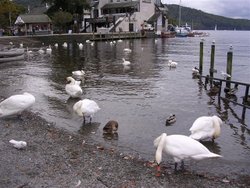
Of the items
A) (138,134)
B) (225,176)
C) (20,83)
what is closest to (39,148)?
(138,134)

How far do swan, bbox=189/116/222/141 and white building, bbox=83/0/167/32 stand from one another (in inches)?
3056

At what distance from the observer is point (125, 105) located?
54.8 feet

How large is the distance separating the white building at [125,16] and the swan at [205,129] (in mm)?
77626

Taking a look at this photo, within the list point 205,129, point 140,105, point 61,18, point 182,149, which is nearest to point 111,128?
point 205,129

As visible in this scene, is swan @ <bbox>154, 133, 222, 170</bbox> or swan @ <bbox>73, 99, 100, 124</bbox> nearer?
swan @ <bbox>154, 133, 222, 170</bbox>

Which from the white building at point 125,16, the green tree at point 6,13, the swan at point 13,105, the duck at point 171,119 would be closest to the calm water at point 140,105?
the duck at point 171,119

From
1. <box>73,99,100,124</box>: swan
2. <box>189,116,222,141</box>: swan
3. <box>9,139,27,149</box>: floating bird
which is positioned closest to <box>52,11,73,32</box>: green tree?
<box>73,99,100,124</box>: swan

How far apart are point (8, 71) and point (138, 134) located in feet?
61.5

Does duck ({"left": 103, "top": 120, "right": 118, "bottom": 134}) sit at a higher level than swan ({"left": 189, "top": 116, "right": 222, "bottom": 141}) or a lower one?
lower

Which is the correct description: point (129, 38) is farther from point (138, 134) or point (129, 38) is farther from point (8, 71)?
point (138, 134)

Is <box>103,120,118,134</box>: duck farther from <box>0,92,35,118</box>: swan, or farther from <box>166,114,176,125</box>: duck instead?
<box>0,92,35,118</box>: swan

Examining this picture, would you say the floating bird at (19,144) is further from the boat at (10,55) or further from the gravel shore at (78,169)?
the boat at (10,55)

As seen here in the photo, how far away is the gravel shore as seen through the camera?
24.6ft

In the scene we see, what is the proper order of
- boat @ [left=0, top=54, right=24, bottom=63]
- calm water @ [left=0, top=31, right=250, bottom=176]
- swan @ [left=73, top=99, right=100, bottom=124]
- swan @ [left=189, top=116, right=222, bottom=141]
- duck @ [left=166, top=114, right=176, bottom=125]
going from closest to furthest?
calm water @ [left=0, top=31, right=250, bottom=176]
swan @ [left=189, top=116, right=222, bottom=141]
swan @ [left=73, top=99, right=100, bottom=124]
duck @ [left=166, top=114, right=176, bottom=125]
boat @ [left=0, top=54, right=24, bottom=63]
